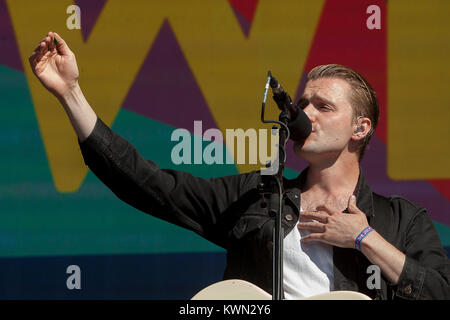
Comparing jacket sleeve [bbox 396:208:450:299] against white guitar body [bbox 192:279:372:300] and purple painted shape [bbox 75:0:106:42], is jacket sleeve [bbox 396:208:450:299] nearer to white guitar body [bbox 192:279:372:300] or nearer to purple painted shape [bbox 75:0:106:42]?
white guitar body [bbox 192:279:372:300]

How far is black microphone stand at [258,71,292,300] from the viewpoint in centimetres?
212

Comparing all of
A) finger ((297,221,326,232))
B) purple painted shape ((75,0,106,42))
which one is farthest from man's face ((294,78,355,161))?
purple painted shape ((75,0,106,42))

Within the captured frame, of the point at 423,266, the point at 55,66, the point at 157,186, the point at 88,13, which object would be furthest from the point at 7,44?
the point at 423,266

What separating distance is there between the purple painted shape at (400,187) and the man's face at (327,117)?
30.4 inches

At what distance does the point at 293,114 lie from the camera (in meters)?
2.27

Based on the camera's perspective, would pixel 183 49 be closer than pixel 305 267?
No

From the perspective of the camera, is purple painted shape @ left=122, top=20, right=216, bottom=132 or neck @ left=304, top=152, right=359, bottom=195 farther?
purple painted shape @ left=122, top=20, right=216, bottom=132

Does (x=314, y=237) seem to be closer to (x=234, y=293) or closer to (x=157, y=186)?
(x=234, y=293)

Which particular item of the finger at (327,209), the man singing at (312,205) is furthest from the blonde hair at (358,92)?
the finger at (327,209)

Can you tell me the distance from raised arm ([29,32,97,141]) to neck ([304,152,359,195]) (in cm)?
83

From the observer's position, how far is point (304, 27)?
3461 mm

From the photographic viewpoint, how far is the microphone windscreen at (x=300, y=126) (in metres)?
2.29

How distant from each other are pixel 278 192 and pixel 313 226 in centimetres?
37

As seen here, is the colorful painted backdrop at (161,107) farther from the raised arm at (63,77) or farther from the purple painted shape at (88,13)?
the raised arm at (63,77)
